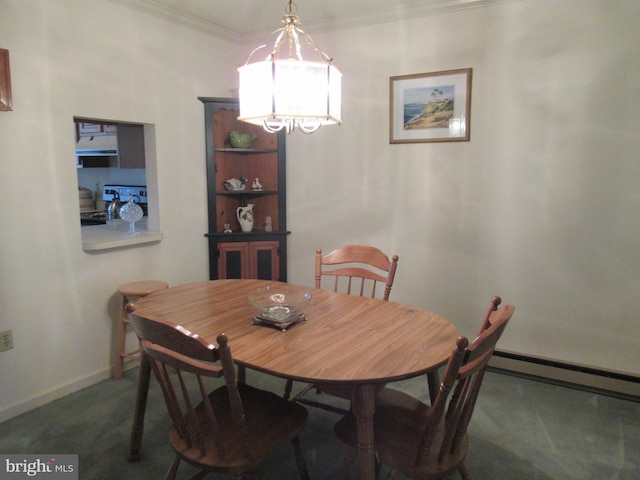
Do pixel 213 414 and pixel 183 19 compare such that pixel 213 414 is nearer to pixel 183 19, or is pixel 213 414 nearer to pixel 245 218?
pixel 245 218

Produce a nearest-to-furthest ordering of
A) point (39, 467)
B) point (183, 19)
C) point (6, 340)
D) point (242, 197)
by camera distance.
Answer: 1. point (39, 467)
2. point (6, 340)
3. point (183, 19)
4. point (242, 197)

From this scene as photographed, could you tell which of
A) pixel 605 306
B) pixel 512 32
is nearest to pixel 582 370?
Result: pixel 605 306

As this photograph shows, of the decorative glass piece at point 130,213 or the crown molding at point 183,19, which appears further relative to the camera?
the decorative glass piece at point 130,213

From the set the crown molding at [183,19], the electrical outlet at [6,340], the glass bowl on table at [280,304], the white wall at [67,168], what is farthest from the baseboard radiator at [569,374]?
the crown molding at [183,19]

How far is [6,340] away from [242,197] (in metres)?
1.93

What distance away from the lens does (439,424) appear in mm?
1533

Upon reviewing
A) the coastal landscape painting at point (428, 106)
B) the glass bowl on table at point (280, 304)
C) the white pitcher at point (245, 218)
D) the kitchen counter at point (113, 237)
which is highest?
the coastal landscape painting at point (428, 106)

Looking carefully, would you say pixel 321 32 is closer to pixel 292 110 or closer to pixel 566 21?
pixel 566 21

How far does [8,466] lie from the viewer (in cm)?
205

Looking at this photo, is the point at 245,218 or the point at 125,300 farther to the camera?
the point at 245,218

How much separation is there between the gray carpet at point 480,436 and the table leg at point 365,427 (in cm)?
63

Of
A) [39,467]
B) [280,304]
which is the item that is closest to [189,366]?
[280,304]

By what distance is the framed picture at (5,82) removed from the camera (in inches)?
90.2

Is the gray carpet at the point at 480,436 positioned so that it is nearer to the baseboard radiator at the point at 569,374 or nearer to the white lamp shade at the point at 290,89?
the baseboard radiator at the point at 569,374
